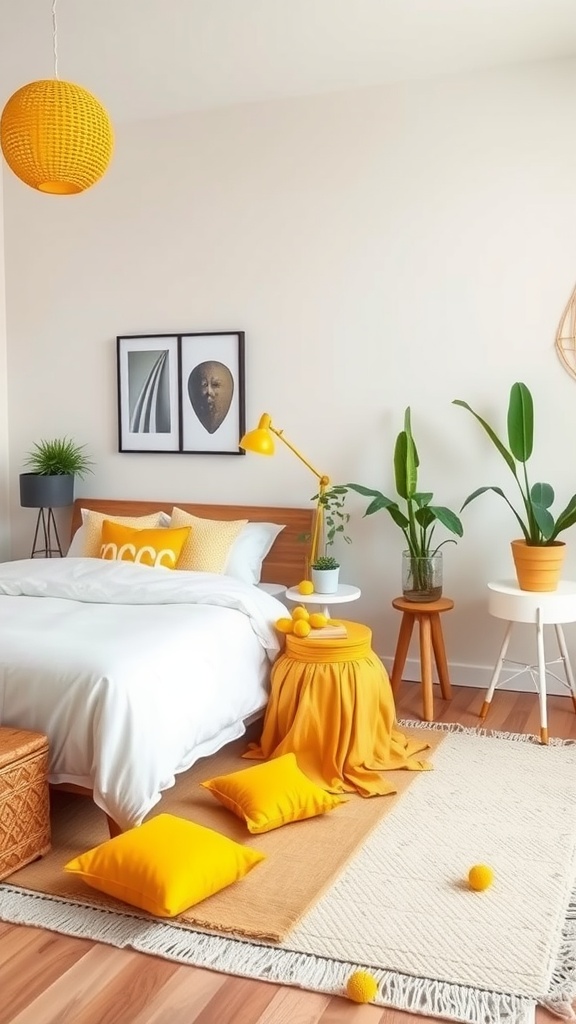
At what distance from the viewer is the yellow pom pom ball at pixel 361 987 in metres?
2.10

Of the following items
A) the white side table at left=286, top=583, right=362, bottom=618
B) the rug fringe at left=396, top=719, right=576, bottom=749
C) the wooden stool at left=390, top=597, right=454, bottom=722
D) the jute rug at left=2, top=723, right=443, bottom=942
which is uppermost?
the white side table at left=286, top=583, right=362, bottom=618

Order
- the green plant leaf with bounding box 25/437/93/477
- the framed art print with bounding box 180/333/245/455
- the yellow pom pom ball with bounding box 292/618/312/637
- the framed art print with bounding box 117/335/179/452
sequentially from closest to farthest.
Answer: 1. the yellow pom pom ball with bounding box 292/618/312/637
2. the framed art print with bounding box 180/333/245/455
3. the framed art print with bounding box 117/335/179/452
4. the green plant leaf with bounding box 25/437/93/477

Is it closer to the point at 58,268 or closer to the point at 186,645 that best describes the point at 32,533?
the point at 58,268

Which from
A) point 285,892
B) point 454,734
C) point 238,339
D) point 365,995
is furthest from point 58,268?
point 365,995

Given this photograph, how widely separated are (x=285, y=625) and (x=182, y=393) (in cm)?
176

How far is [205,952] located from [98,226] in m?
3.85

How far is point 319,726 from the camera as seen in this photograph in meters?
3.41

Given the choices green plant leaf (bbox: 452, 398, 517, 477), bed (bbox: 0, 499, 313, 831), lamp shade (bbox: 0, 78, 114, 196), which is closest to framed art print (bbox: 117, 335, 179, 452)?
bed (bbox: 0, 499, 313, 831)

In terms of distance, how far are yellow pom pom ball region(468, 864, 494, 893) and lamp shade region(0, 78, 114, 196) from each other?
87.3 inches

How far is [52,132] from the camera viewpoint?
2646 mm

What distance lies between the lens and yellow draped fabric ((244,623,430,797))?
133 inches

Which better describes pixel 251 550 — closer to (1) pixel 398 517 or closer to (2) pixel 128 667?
(1) pixel 398 517

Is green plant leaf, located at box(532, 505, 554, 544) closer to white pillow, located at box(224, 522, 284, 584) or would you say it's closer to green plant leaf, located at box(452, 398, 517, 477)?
green plant leaf, located at box(452, 398, 517, 477)

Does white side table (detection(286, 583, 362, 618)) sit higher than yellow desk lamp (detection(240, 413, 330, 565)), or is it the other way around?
yellow desk lamp (detection(240, 413, 330, 565))
